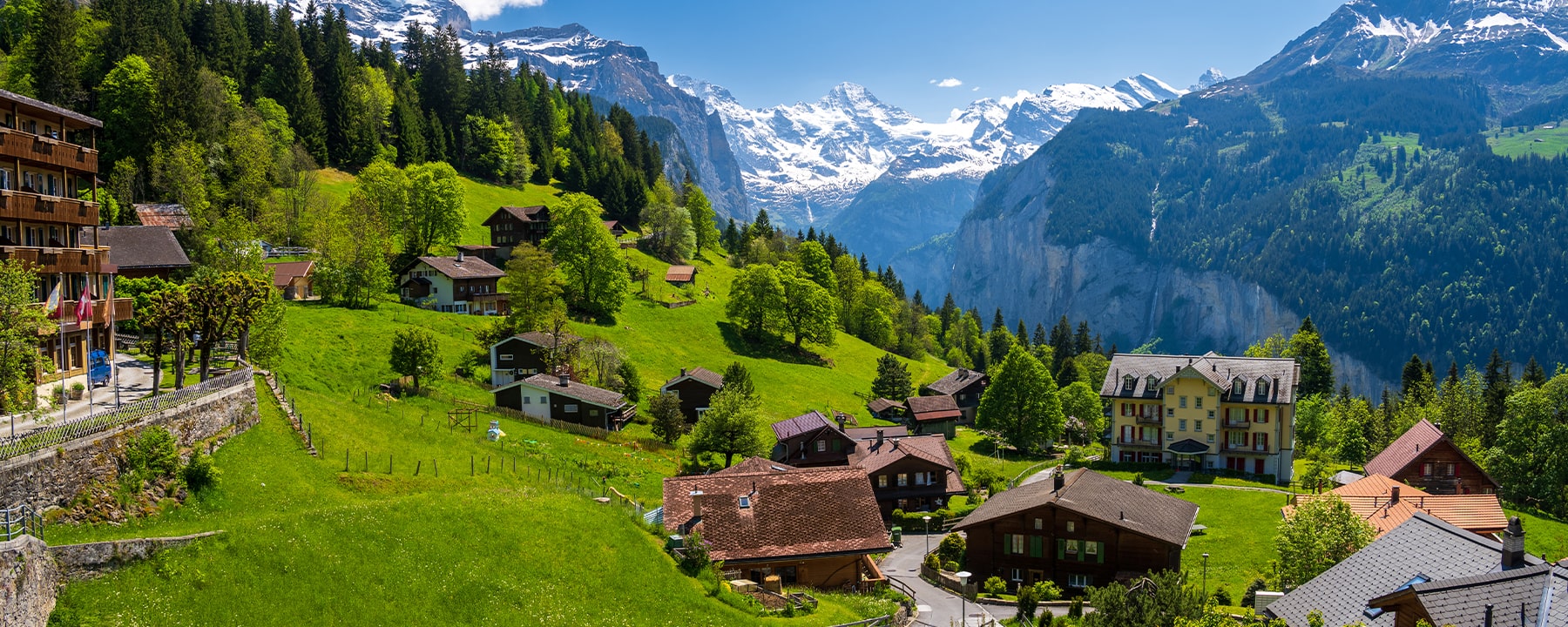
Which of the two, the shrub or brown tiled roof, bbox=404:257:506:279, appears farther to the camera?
brown tiled roof, bbox=404:257:506:279

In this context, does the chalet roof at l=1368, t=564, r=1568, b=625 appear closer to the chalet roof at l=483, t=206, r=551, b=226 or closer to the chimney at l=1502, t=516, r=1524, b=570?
the chimney at l=1502, t=516, r=1524, b=570

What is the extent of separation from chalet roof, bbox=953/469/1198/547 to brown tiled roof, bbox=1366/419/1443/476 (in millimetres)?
29732

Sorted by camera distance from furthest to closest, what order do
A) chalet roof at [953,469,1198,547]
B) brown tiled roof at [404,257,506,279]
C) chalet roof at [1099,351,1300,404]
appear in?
brown tiled roof at [404,257,506,279]
chalet roof at [1099,351,1300,404]
chalet roof at [953,469,1198,547]

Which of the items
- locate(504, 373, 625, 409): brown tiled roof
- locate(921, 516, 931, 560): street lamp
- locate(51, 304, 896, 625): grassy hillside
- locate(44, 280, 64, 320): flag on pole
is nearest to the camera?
locate(51, 304, 896, 625): grassy hillside

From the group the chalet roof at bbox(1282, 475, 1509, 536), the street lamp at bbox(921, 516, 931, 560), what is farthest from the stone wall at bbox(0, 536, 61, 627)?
the chalet roof at bbox(1282, 475, 1509, 536)

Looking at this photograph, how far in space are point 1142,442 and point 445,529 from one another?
7389 cm

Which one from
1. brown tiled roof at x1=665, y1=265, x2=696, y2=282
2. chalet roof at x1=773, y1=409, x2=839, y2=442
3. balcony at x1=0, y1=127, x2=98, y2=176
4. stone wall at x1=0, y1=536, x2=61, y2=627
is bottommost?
chalet roof at x1=773, y1=409, x2=839, y2=442

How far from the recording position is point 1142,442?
88750 millimetres

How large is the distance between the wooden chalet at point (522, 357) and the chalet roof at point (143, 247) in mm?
21375

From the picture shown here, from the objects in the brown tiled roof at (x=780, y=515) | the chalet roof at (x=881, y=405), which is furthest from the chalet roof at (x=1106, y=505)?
the chalet roof at (x=881, y=405)

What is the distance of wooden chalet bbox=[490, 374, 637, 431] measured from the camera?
66750 millimetres

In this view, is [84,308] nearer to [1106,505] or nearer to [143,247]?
[143,247]

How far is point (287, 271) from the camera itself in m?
80.2

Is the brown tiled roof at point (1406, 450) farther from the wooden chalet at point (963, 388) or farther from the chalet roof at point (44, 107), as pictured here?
the chalet roof at point (44, 107)
